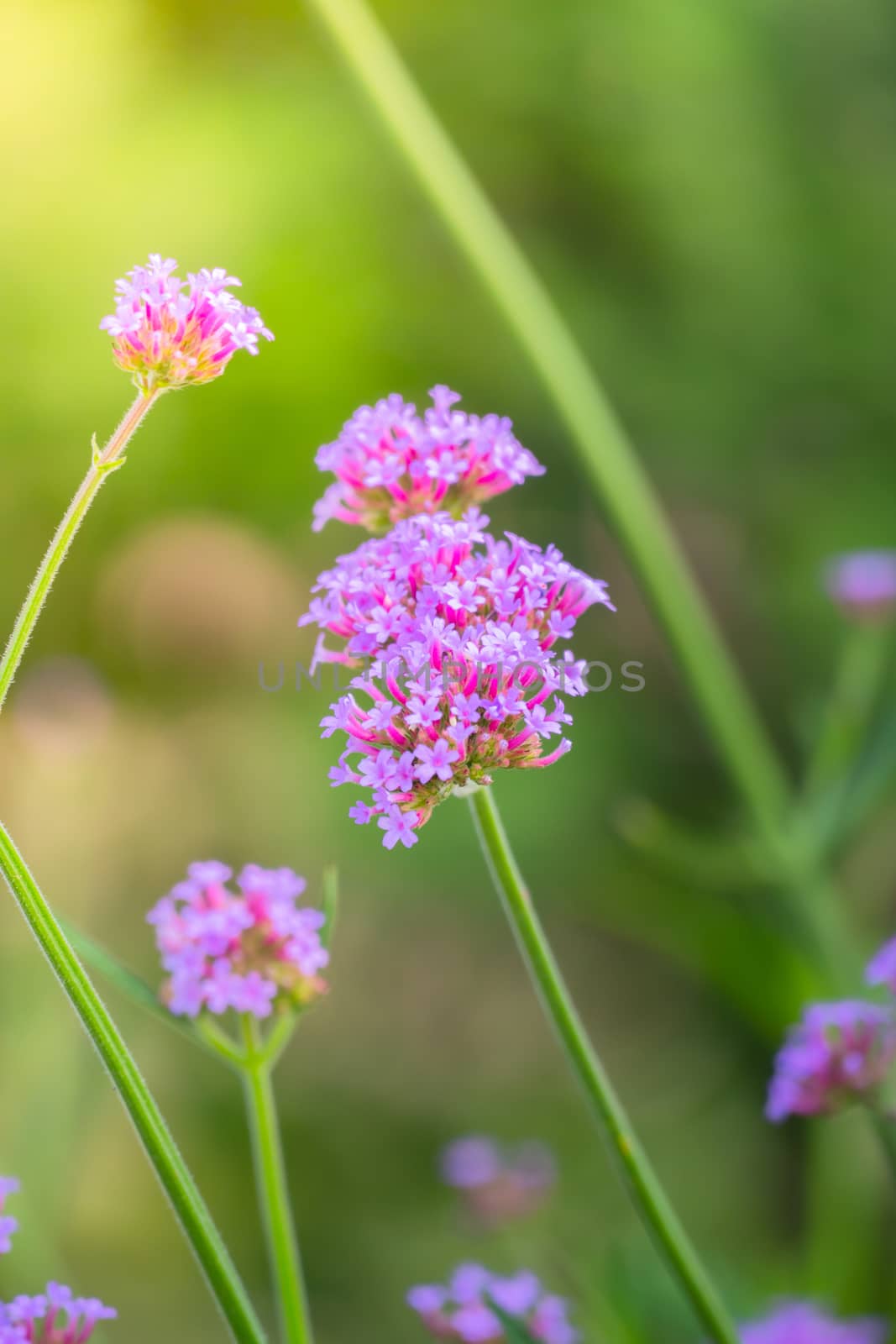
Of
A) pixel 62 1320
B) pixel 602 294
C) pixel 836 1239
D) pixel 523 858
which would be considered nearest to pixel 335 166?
pixel 602 294

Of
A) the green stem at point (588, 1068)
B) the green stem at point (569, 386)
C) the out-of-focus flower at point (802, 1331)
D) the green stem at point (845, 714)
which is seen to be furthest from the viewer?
the green stem at point (845, 714)

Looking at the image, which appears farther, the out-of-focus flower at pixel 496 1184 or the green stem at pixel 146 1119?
the out-of-focus flower at pixel 496 1184

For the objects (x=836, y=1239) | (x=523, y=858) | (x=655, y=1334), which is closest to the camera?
(x=655, y=1334)

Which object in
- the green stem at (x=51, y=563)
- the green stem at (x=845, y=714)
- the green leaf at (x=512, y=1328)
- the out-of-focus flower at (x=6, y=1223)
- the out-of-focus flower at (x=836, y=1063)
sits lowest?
the green leaf at (x=512, y=1328)

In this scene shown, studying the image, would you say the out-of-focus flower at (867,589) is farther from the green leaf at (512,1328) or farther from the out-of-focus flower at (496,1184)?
the green leaf at (512,1328)

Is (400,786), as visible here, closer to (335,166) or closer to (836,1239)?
(836,1239)

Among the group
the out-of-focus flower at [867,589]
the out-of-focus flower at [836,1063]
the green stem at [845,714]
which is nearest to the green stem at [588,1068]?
the out-of-focus flower at [836,1063]
